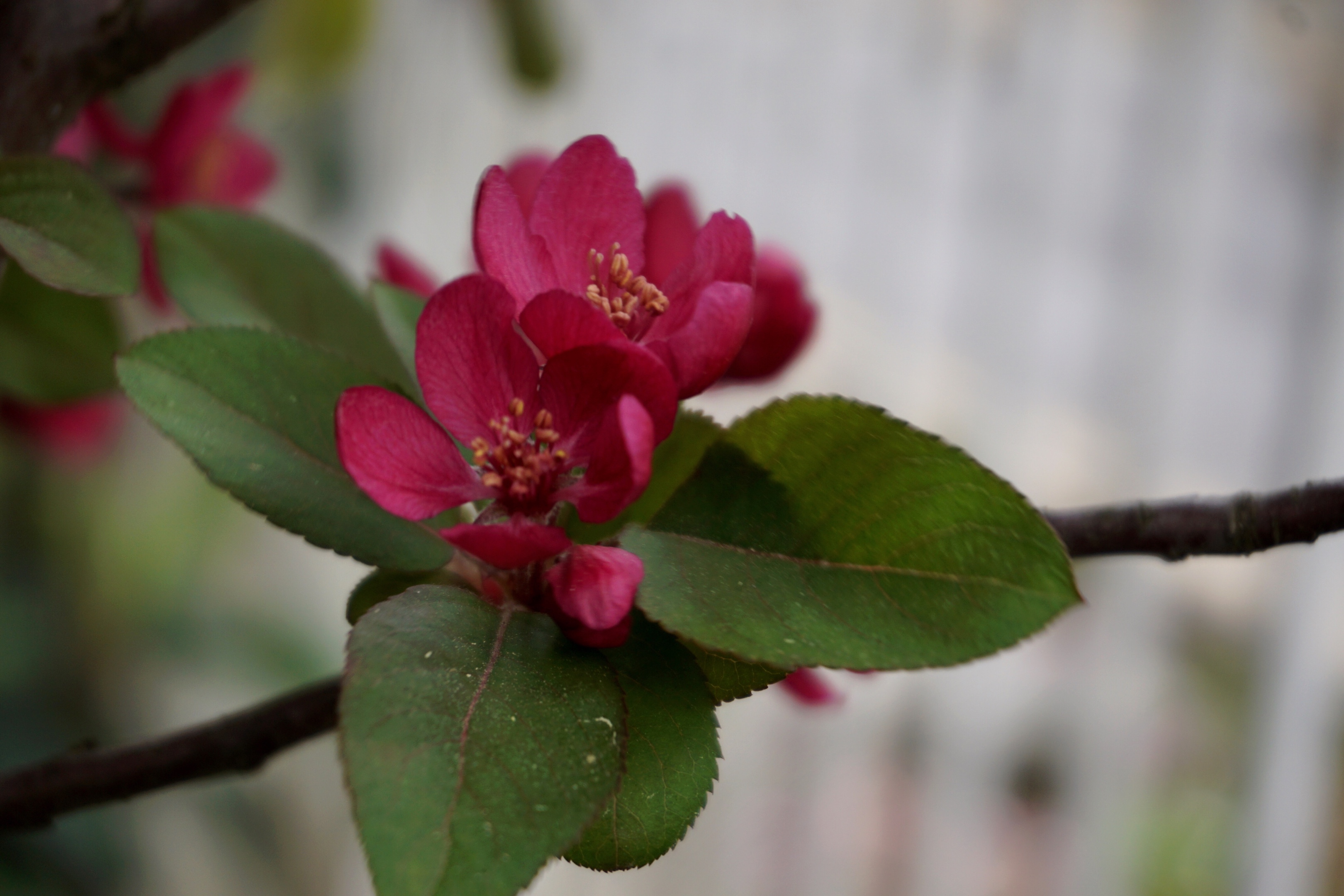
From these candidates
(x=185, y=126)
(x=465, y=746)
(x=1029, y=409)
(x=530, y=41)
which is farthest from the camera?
(x=1029, y=409)

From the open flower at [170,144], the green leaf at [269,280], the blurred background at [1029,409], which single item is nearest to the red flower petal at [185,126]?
the open flower at [170,144]

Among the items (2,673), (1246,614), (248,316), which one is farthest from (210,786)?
(1246,614)

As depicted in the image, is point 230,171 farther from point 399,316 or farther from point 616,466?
point 616,466

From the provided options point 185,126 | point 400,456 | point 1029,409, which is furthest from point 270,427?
point 1029,409

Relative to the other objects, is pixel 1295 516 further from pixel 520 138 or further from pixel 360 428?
pixel 520 138

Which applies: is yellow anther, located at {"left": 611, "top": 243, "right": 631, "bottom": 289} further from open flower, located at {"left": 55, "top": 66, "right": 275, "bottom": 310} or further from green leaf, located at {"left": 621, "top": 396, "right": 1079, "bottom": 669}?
open flower, located at {"left": 55, "top": 66, "right": 275, "bottom": 310}

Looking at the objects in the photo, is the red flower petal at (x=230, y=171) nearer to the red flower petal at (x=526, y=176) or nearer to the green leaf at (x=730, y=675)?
the red flower petal at (x=526, y=176)
